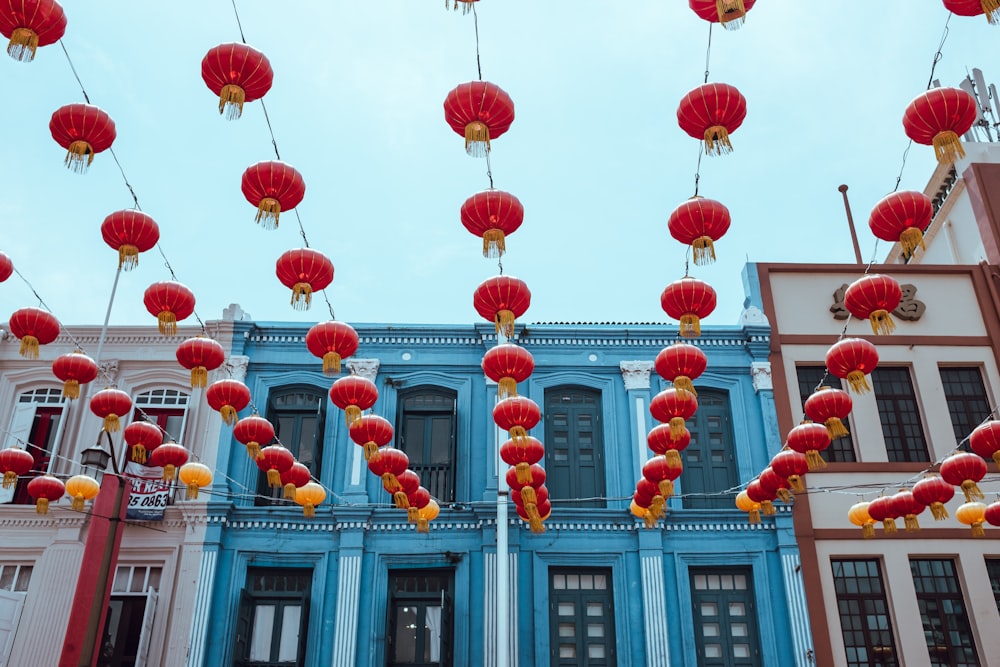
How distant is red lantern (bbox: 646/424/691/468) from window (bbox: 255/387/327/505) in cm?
724

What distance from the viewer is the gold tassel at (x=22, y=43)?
7.17 metres

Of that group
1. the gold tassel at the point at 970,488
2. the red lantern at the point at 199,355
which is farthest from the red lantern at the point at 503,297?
the gold tassel at the point at 970,488

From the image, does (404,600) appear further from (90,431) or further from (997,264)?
(997,264)

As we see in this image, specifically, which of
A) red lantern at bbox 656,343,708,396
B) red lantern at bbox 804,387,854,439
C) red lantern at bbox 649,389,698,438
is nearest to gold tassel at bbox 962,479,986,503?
red lantern at bbox 804,387,854,439

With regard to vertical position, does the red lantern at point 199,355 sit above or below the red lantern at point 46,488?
above

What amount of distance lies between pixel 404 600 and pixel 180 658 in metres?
4.04

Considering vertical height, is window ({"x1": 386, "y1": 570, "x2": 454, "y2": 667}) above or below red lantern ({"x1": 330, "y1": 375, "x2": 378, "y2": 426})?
below

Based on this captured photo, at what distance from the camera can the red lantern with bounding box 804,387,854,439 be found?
12.2 m

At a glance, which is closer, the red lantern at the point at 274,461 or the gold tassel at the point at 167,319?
the gold tassel at the point at 167,319

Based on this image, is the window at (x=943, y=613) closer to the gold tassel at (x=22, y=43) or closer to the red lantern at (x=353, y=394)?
the red lantern at (x=353, y=394)

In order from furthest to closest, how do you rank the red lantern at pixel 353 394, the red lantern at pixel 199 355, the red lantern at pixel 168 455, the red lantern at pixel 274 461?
1. the red lantern at pixel 168 455
2. the red lantern at pixel 274 461
3. the red lantern at pixel 353 394
4. the red lantern at pixel 199 355

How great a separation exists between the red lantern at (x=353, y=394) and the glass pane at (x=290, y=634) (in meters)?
5.62

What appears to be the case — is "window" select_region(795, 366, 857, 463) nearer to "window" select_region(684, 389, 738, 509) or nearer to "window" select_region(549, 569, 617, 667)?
"window" select_region(684, 389, 738, 509)

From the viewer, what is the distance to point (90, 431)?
1731 cm
